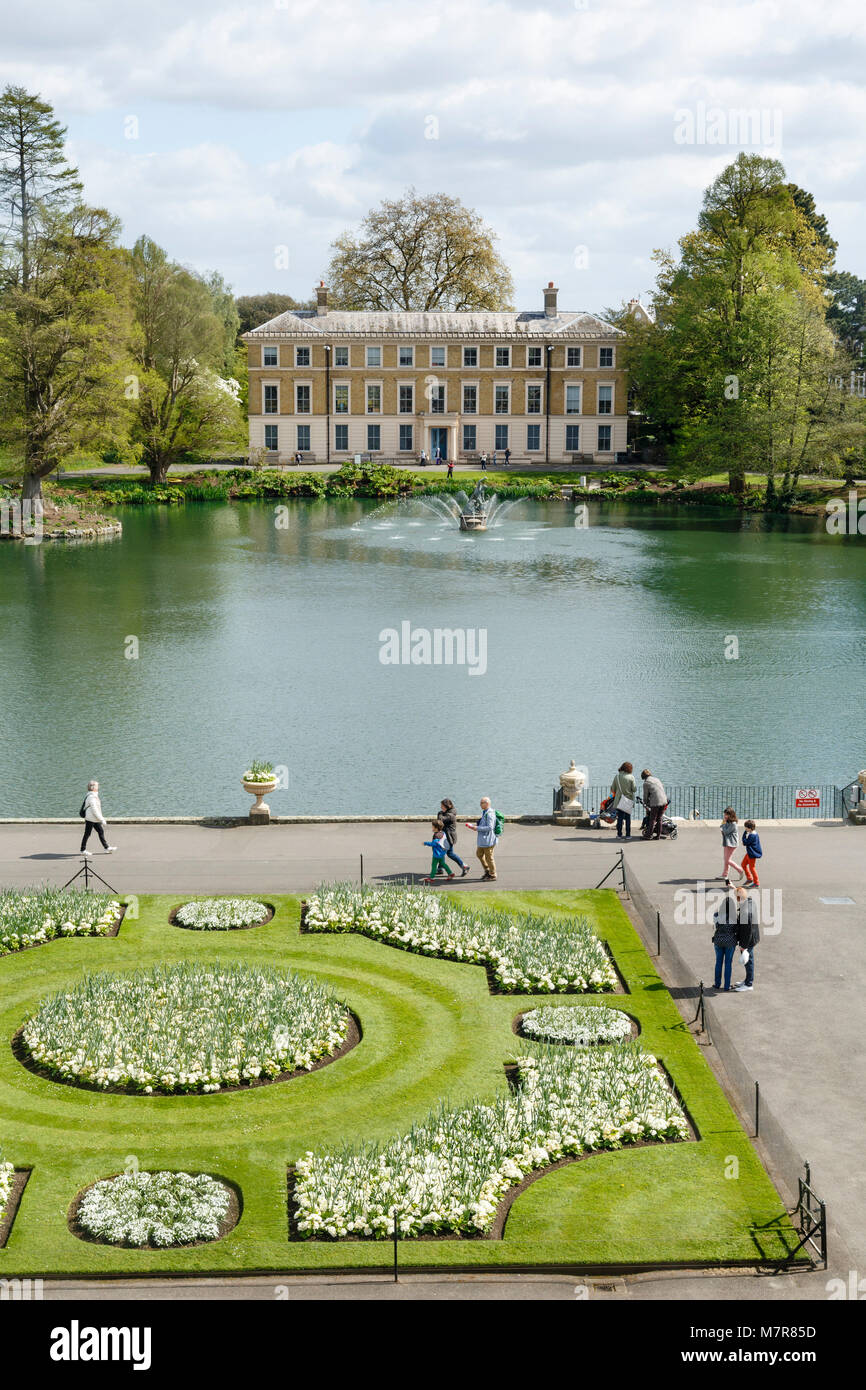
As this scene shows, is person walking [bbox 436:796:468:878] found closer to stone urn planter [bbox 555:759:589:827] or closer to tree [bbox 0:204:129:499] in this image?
stone urn planter [bbox 555:759:589:827]

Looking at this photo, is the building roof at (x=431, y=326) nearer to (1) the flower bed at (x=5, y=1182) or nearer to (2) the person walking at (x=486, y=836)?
(2) the person walking at (x=486, y=836)

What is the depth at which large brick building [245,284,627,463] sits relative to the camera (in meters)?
111

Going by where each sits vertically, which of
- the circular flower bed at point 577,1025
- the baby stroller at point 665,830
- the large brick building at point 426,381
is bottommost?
the circular flower bed at point 577,1025

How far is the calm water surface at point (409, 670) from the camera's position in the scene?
33.4 meters

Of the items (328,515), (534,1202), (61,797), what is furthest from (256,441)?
(534,1202)

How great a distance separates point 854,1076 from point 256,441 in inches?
3977

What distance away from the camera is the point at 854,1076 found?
54.4 ft

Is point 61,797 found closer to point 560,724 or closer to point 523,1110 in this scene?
point 560,724

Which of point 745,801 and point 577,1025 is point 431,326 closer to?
point 745,801

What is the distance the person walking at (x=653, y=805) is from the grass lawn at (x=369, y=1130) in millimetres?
5138

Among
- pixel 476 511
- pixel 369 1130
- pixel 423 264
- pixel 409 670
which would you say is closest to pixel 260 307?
pixel 423 264

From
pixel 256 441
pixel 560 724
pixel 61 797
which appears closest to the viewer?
pixel 61 797

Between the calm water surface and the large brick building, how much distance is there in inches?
1350

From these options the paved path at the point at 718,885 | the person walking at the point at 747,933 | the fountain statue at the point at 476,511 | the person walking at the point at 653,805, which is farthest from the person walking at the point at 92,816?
the fountain statue at the point at 476,511
